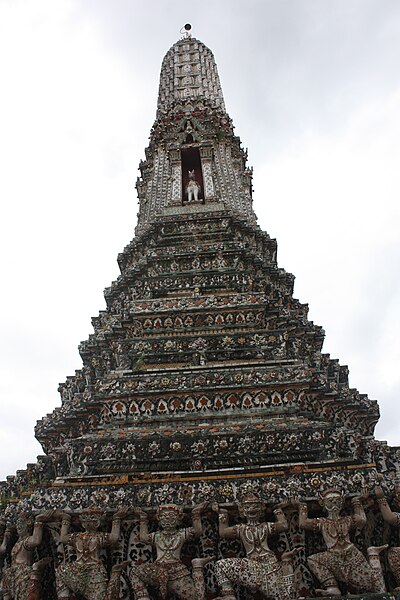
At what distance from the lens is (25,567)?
6898mm

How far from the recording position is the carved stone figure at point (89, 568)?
260 inches

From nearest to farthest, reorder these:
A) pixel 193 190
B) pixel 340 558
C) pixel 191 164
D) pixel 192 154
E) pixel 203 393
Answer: pixel 340 558 → pixel 203 393 → pixel 193 190 → pixel 192 154 → pixel 191 164

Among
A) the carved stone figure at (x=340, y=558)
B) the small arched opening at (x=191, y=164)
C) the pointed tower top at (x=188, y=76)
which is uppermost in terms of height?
the pointed tower top at (x=188, y=76)

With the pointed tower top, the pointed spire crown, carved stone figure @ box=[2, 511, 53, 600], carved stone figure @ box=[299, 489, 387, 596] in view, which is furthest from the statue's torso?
the pointed tower top

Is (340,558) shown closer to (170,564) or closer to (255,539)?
(255,539)

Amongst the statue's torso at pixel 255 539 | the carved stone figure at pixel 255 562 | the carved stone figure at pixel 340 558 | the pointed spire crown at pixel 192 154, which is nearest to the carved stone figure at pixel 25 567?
the carved stone figure at pixel 255 562

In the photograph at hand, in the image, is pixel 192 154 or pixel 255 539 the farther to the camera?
pixel 192 154

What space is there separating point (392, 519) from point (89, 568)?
143 inches

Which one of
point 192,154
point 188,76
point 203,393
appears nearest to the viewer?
point 203,393

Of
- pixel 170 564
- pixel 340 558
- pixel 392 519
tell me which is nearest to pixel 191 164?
pixel 392 519

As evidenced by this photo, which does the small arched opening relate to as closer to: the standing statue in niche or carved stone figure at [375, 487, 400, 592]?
the standing statue in niche

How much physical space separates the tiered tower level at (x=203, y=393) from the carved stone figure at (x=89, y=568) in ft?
1.23

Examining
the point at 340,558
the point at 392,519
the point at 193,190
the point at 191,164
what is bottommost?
the point at 340,558

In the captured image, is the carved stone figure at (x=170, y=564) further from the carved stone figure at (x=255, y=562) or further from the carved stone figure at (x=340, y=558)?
the carved stone figure at (x=340, y=558)
